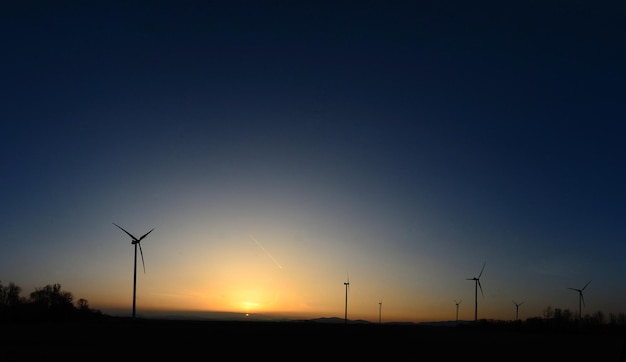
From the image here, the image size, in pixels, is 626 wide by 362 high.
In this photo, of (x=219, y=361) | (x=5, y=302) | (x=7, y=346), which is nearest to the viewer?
(x=219, y=361)

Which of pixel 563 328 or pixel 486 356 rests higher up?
pixel 486 356

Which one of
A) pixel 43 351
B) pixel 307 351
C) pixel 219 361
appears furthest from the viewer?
pixel 307 351

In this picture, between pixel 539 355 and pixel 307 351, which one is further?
pixel 539 355

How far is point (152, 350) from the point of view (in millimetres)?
50156

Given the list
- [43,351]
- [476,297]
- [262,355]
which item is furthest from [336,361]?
[476,297]

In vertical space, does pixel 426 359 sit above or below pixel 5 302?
above

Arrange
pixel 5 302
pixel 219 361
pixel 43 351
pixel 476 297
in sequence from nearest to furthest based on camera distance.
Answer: pixel 219 361 < pixel 43 351 < pixel 5 302 < pixel 476 297

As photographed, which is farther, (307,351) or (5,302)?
(5,302)

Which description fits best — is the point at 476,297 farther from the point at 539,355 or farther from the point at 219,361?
the point at 219,361

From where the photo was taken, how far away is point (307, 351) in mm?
53750

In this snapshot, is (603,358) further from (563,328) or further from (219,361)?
(563,328)

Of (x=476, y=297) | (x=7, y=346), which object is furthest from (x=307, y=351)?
(x=476, y=297)

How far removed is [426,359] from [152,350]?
2463 cm

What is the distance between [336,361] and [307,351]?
9.15 m
